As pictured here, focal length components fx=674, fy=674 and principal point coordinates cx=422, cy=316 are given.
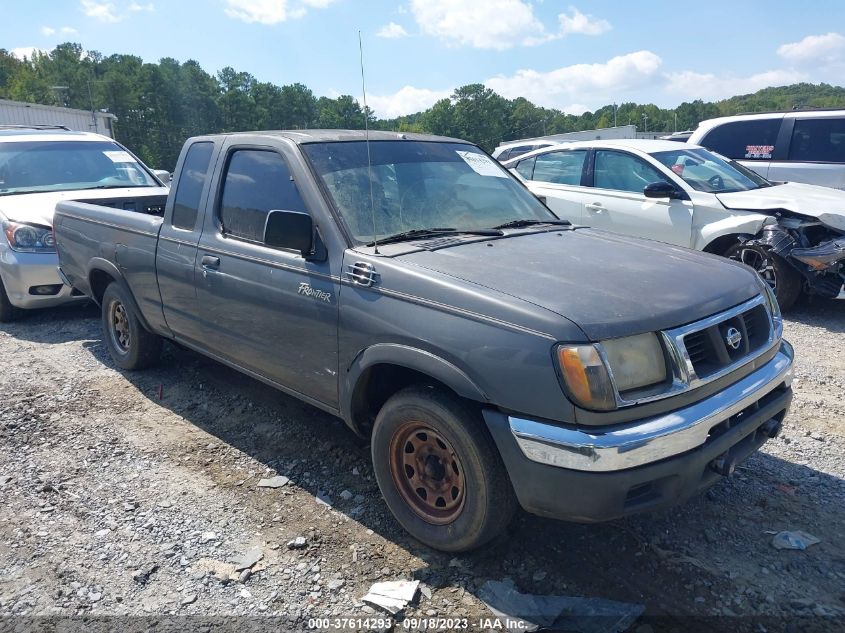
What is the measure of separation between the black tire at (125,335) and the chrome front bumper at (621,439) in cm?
370

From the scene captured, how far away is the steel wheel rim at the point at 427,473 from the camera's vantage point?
9.80 ft

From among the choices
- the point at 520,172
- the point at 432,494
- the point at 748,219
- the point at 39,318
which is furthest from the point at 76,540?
the point at 520,172

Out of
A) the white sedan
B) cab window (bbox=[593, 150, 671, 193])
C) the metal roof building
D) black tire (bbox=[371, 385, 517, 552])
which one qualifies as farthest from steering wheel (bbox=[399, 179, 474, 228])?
the metal roof building

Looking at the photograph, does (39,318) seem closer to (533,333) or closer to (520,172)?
(520,172)

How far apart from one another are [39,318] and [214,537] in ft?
17.9

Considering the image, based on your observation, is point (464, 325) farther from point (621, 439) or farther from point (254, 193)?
point (254, 193)

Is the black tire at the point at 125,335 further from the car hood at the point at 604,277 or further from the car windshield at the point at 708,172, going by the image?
the car windshield at the point at 708,172

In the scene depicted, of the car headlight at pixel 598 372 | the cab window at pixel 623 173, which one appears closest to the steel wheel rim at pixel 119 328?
the car headlight at pixel 598 372

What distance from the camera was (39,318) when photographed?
24.7 feet

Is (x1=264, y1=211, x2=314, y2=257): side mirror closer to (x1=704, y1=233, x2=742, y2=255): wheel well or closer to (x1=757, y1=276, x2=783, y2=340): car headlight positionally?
(x1=757, y1=276, x2=783, y2=340): car headlight

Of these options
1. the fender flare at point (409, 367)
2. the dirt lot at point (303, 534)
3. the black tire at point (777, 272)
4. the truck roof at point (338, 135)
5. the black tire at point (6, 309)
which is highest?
the truck roof at point (338, 135)

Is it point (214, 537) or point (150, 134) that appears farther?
point (150, 134)

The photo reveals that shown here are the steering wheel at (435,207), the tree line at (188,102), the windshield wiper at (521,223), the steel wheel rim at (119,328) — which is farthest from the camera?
the tree line at (188,102)

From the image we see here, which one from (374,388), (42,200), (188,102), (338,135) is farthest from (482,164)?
(188,102)
